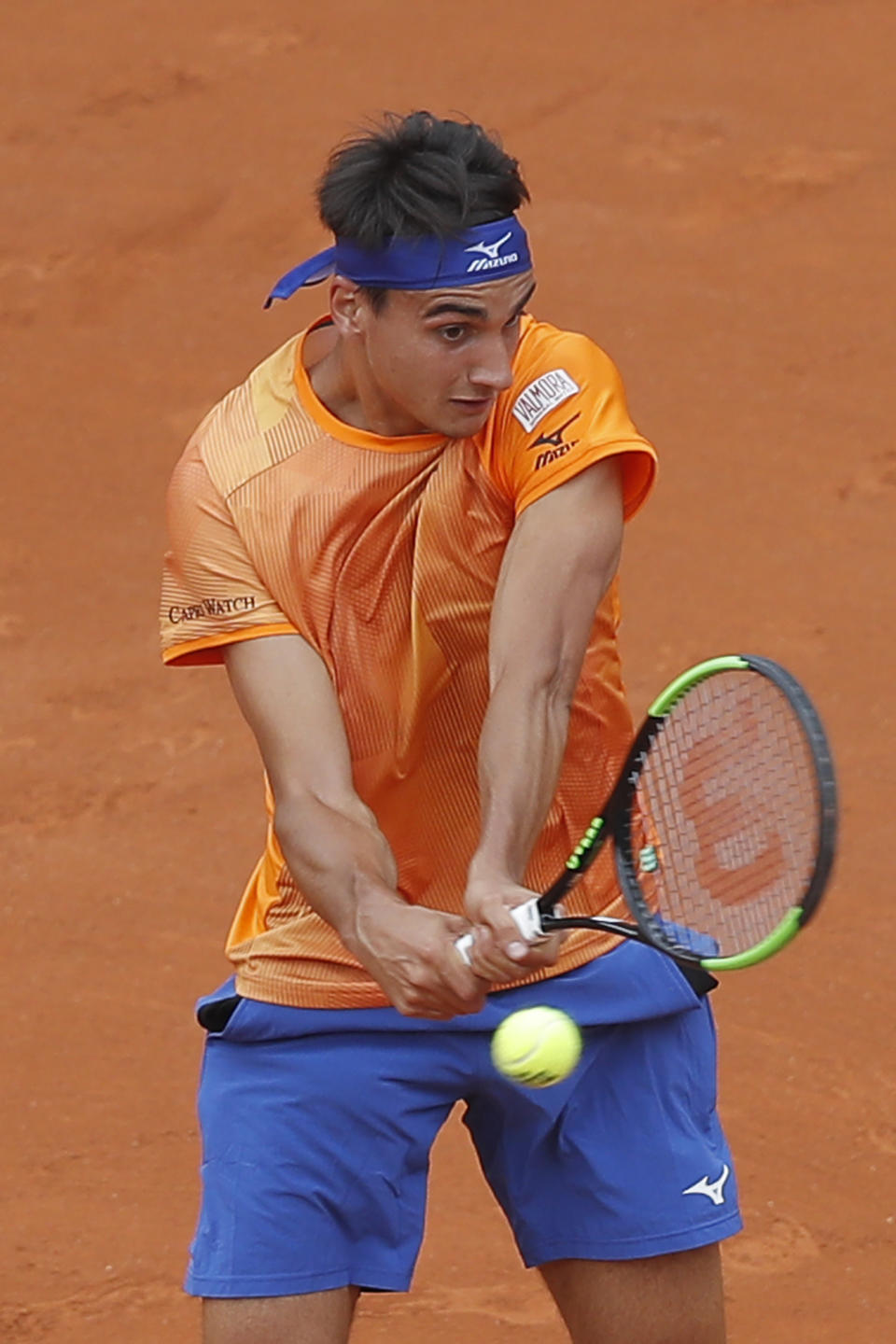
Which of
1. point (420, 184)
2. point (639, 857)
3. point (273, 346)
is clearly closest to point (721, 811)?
point (639, 857)

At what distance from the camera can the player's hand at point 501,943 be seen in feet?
11.2

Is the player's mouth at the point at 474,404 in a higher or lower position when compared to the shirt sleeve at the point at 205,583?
higher

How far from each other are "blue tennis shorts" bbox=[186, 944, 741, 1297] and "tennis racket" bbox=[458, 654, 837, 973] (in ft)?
0.87

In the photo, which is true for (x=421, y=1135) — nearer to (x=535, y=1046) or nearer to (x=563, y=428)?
(x=535, y=1046)

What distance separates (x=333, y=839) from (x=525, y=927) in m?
0.41

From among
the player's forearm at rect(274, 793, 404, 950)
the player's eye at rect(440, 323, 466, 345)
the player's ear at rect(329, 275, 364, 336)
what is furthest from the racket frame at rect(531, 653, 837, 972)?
the player's ear at rect(329, 275, 364, 336)

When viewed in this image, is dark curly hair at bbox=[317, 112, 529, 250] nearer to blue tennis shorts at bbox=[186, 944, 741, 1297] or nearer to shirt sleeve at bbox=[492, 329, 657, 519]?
shirt sleeve at bbox=[492, 329, 657, 519]

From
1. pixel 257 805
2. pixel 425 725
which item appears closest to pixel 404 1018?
pixel 425 725

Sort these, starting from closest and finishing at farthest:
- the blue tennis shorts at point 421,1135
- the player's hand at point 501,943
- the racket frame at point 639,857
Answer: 1. the racket frame at point 639,857
2. the player's hand at point 501,943
3. the blue tennis shorts at point 421,1135

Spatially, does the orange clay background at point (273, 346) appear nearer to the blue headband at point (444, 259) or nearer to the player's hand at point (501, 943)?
the player's hand at point (501, 943)

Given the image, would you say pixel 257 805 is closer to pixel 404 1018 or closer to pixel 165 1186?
pixel 165 1186

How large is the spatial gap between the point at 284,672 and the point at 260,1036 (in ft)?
2.09

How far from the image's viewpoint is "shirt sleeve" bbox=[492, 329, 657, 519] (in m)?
3.68

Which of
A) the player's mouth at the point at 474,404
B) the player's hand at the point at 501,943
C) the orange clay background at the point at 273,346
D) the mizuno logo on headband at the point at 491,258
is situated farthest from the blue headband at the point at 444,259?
the orange clay background at the point at 273,346
